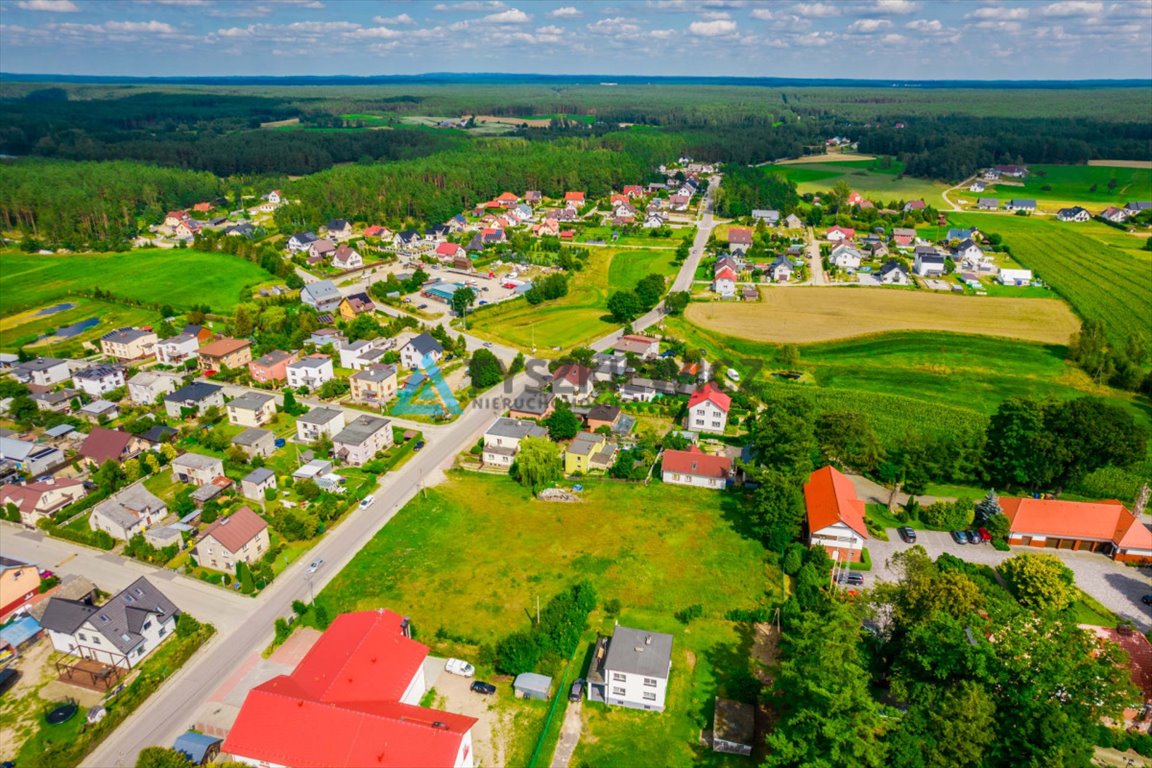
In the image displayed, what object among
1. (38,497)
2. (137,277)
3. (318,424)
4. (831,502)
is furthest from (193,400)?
(831,502)

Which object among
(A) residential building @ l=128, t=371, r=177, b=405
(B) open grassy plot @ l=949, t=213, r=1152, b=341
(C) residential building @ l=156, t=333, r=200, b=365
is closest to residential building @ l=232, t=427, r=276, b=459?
(A) residential building @ l=128, t=371, r=177, b=405

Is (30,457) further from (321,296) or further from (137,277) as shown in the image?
(137,277)

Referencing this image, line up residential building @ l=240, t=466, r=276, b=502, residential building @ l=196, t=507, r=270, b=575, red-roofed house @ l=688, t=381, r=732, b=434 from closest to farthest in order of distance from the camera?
residential building @ l=196, t=507, r=270, b=575 < residential building @ l=240, t=466, r=276, b=502 < red-roofed house @ l=688, t=381, r=732, b=434

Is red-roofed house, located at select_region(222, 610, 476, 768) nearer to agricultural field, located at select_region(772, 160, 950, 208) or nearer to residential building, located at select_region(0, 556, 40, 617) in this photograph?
residential building, located at select_region(0, 556, 40, 617)

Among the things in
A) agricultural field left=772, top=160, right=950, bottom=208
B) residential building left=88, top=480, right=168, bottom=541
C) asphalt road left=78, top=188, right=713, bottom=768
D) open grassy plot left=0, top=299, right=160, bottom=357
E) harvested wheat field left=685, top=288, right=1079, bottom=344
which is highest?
agricultural field left=772, top=160, right=950, bottom=208

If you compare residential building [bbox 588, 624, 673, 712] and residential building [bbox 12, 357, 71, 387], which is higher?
residential building [bbox 12, 357, 71, 387]

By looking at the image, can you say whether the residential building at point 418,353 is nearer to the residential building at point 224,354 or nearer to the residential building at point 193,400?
the residential building at point 224,354
